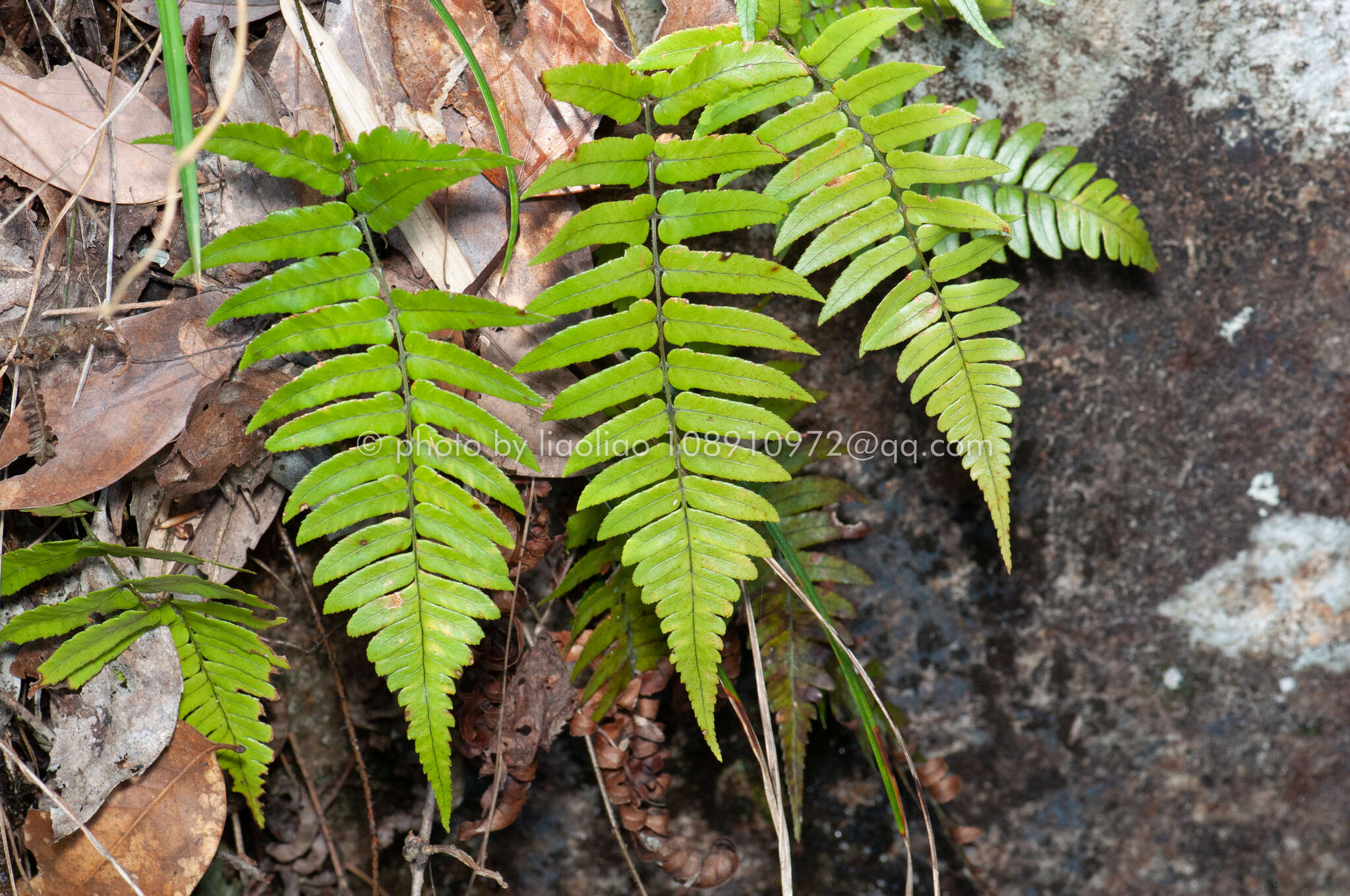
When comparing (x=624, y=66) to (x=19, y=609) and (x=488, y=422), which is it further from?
(x=19, y=609)

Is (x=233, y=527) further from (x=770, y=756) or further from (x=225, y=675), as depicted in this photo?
(x=770, y=756)

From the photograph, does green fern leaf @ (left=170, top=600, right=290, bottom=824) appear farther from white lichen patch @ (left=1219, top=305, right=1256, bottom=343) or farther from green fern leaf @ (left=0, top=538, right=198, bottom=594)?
white lichen patch @ (left=1219, top=305, right=1256, bottom=343)

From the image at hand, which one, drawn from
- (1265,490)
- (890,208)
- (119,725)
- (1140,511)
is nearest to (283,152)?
(890,208)

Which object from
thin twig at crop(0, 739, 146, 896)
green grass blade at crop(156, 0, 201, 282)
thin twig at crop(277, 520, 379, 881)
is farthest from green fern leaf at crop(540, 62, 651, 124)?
thin twig at crop(0, 739, 146, 896)

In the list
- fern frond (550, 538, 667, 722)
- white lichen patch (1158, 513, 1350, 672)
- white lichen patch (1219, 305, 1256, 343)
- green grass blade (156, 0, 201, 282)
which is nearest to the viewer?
green grass blade (156, 0, 201, 282)

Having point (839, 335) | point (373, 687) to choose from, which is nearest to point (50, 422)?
point (373, 687)

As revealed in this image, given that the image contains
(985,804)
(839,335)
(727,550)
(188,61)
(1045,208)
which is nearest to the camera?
(727,550)
